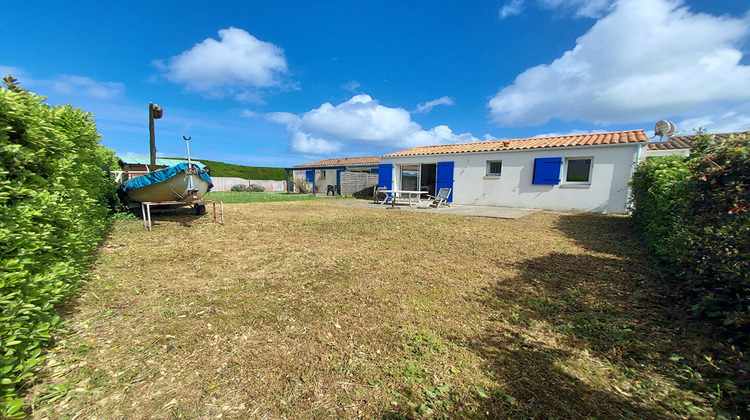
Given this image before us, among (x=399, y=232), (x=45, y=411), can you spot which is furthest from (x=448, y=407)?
(x=399, y=232)

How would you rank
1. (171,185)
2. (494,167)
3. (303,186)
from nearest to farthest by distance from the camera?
(171,185) < (494,167) < (303,186)

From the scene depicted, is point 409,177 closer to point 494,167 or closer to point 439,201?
point 439,201

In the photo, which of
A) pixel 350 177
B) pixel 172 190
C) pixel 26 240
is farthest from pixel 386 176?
pixel 26 240

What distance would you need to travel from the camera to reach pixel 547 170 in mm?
10750

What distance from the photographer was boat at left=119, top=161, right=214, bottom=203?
6.29m

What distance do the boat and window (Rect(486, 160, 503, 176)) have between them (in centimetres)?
1101

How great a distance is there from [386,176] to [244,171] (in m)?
22.0

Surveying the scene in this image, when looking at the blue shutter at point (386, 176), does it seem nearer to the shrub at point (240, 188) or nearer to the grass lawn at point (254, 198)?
the grass lawn at point (254, 198)

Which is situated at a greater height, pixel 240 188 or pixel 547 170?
pixel 547 170

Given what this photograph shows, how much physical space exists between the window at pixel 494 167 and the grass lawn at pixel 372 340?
8270 mm

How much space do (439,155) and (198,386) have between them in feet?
43.1

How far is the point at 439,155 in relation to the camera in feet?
44.2

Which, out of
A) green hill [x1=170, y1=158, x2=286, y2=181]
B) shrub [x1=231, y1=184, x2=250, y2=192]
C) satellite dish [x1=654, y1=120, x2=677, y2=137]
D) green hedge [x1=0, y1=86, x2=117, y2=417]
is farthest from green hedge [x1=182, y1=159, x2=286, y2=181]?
satellite dish [x1=654, y1=120, x2=677, y2=137]

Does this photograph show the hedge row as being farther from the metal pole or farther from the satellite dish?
the satellite dish
